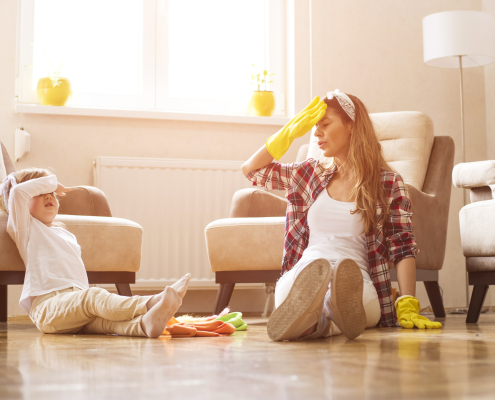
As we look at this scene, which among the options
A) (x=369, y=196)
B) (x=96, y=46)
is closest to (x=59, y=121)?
(x=96, y=46)

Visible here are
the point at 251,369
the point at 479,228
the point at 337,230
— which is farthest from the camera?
the point at 479,228

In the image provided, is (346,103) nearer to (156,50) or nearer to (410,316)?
(410,316)

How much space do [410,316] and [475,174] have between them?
0.65 meters

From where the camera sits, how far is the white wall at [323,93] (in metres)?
3.04

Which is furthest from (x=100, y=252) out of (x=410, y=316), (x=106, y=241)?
(x=410, y=316)

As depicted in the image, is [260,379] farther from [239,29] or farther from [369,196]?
Answer: [239,29]

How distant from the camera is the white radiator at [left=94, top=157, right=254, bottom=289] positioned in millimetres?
3014

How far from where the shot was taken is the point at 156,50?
3379 millimetres

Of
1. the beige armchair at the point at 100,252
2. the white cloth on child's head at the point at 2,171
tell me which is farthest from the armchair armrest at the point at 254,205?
the white cloth on child's head at the point at 2,171

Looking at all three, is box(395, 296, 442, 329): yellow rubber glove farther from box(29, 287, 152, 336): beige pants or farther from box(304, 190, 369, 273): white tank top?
box(29, 287, 152, 336): beige pants

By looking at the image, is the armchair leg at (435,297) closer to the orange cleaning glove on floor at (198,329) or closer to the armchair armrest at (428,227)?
the armchair armrest at (428,227)

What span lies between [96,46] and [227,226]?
164 centimetres

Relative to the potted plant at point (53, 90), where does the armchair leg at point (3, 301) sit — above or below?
below

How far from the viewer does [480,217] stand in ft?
6.10
